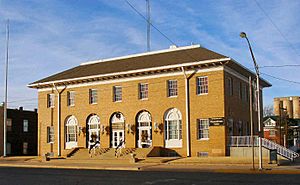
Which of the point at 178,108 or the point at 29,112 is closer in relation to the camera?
the point at 178,108

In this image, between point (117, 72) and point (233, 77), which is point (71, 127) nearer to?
point (117, 72)

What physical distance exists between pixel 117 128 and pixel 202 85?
10804 millimetres

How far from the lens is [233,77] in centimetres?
4253

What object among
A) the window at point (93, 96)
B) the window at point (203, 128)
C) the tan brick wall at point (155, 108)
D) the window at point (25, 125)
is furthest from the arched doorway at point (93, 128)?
the window at point (25, 125)

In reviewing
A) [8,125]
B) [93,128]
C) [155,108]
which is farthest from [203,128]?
[8,125]

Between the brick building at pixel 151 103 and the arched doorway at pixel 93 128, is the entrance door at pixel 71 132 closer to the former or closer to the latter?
the brick building at pixel 151 103

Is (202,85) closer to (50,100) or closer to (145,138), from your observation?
(145,138)

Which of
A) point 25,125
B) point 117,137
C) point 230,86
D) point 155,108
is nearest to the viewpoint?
point 230,86

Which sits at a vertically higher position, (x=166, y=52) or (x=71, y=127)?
(x=166, y=52)

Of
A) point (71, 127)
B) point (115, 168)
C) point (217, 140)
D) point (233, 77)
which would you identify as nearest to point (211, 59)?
point (233, 77)

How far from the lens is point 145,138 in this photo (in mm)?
43281

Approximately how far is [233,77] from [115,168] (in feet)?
56.1

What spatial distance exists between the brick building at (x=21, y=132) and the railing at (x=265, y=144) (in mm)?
34948

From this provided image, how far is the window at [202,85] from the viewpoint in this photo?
40.5 meters
